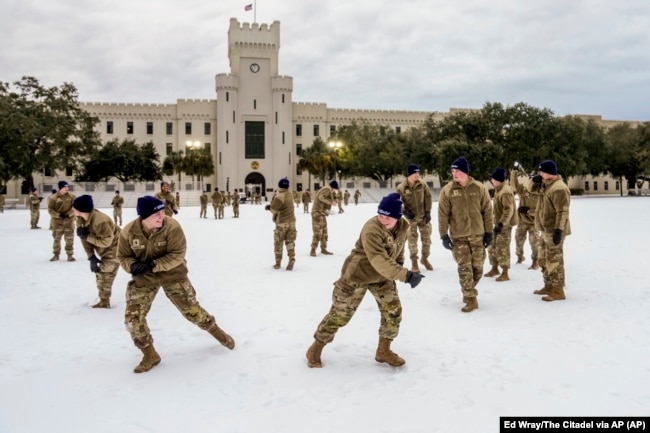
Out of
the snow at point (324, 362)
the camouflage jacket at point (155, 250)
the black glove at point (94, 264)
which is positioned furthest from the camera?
the black glove at point (94, 264)

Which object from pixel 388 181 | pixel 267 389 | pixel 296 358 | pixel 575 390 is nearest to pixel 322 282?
pixel 296 358

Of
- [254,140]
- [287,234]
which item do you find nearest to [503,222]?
[287,234]

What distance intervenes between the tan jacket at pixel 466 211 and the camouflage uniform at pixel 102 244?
476 cm

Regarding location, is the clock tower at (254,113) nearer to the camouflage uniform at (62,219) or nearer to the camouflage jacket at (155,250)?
the camouflage uniform at (62,219)

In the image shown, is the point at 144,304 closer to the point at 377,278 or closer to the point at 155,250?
the point at 155,250

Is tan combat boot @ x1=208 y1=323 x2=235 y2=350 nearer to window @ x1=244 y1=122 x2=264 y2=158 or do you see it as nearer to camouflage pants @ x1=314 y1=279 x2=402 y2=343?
camouflage pants @ x1=314 y1=279 x2=402 y2=343

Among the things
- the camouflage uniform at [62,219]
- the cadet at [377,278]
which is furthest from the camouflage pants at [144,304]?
the camouflage uniform at [62,219]

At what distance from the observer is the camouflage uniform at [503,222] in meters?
8.83

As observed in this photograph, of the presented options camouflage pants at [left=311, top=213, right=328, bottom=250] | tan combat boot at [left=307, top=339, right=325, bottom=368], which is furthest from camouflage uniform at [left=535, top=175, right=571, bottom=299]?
camouflage pants at [left=311, top=213, right=328, bottom=250]

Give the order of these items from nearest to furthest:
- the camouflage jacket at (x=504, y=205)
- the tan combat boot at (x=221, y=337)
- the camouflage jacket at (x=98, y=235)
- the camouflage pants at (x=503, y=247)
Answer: the tan combat boot at (x=221, y=337) < the camouflage jacket at (x=98, y=235) < the camouflage pants at (x=503, y=247) < the camouflage jacket at (x=504, y=205)

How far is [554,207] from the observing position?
7.16m

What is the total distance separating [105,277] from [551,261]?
257 inches

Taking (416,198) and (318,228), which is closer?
(416,198)

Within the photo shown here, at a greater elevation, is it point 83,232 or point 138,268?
point 83,232
